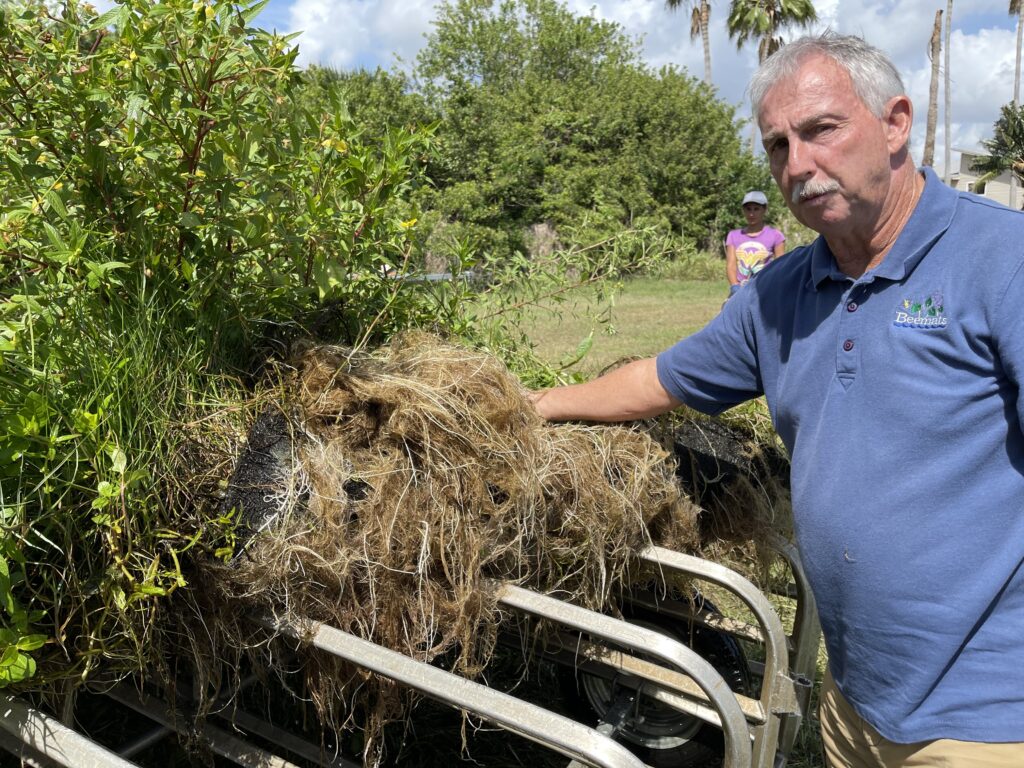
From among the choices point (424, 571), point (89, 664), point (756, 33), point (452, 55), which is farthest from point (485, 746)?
point (756, 33)

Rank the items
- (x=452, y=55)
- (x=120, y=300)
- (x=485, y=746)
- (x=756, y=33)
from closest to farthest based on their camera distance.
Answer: (x=120, y=300), (x=485, y=746), (x=452, y=55), (x=756, y=33)

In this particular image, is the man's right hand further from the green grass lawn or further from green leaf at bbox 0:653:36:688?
green leaf at bbox 0:653:36:688

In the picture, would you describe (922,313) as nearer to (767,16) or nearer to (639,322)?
(639,322)

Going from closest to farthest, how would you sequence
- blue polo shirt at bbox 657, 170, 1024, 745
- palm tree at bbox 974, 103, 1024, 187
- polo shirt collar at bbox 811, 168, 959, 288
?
blue polo shirt at bbox 657, 170, 1024, 745 → polo shirt collar at bbox 811, 168, 959, 288 → palm tree at bbox 974, 103, 1024, 187

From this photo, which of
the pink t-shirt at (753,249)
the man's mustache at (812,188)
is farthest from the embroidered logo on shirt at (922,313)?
Result: the pink t-shirt at (753,249)

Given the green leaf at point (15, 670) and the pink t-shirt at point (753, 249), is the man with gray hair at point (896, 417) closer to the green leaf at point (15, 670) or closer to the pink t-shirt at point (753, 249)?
the green leaf at point (15, 670)

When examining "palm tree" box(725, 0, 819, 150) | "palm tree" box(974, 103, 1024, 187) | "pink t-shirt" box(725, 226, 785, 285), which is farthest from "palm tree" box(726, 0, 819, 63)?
"pink t-shirt" box(725, 226, 785, 285)

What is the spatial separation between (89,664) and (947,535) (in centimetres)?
158

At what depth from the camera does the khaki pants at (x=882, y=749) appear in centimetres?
155

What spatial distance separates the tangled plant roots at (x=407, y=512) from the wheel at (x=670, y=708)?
2.83ft

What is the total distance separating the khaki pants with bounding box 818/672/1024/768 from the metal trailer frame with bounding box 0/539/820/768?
0.51 ft

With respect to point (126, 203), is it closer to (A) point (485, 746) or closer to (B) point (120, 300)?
(B) point (120, 300)

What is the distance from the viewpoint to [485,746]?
312 centimetres

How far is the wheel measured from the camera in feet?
8.80
